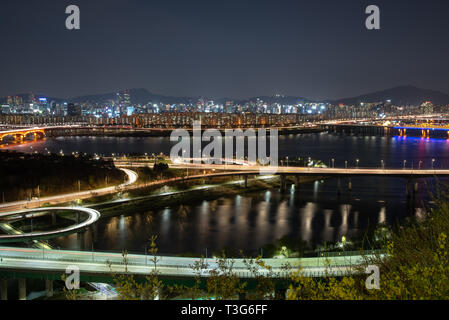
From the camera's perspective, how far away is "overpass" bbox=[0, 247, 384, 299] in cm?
453

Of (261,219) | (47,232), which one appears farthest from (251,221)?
(47,232)

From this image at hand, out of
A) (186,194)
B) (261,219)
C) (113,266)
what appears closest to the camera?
(113,266)

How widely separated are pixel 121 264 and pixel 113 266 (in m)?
0.10

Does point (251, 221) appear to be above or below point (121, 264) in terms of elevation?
below

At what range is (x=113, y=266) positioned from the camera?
482cm

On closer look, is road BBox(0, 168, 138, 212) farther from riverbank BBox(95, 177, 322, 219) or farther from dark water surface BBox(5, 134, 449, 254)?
dark water surface BBox(5, 134, 449, 254)

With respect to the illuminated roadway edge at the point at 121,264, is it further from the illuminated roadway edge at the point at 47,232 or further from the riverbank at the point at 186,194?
the riverbank at the point at 186,194

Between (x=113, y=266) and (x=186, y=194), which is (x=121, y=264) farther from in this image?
(x=186, y=194)

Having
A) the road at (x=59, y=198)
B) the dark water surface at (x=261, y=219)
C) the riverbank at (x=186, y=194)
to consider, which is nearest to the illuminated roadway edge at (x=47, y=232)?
the dark water surface at (x=261, y=219)

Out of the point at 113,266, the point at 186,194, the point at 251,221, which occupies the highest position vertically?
the point at 113,266

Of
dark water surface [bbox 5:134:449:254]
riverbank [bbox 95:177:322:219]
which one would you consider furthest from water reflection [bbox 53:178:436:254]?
riverbank [bbox 95:177:322:219]

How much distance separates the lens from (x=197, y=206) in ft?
34.3
